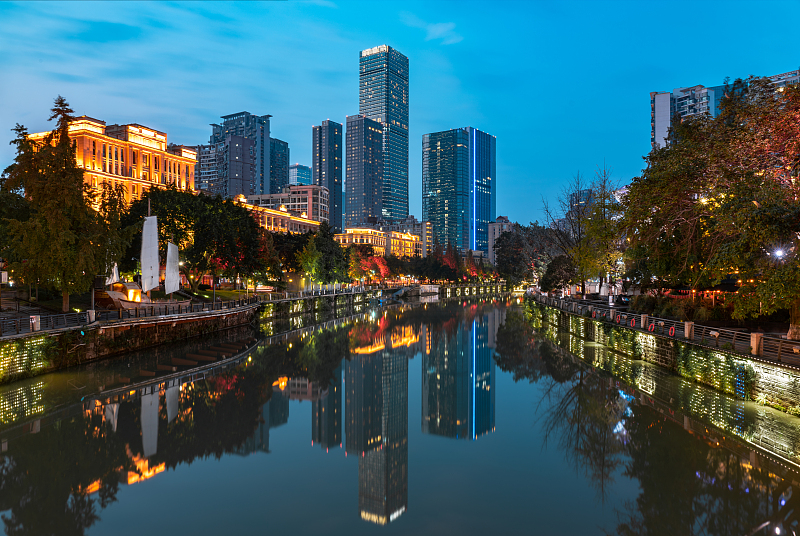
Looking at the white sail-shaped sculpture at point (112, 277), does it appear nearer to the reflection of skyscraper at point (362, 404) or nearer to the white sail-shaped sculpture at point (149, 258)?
the white sail-shaped sculpture at point (149, 258)

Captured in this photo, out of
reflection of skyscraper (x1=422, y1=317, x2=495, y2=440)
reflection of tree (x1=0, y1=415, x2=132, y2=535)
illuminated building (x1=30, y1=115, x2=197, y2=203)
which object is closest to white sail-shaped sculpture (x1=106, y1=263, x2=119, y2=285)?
reflection of tree (x1=0, y1=415, x2=132, y2=535)

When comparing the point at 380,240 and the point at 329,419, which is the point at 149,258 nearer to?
the point at 329,419

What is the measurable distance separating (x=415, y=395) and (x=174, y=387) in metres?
10.8

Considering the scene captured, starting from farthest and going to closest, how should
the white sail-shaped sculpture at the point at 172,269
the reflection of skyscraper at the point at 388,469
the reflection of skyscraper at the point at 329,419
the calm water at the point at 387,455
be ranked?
the white sail-shaped sculpture at the point at 172,269 → the reflection of skyscraper at the point at 329,419 → the reflection of skyscraper at the point at 388,469 → the calm water at the point at 387,455

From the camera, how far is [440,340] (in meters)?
41.0

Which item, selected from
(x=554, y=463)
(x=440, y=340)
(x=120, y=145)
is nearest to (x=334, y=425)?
(x=554, y=463)

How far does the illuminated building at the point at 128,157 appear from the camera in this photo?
85.7 m

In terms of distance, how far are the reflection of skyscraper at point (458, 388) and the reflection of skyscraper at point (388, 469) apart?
1094 mm

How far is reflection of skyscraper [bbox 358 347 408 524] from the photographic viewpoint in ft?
37.0

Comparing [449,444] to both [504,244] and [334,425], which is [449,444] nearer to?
[334,425]

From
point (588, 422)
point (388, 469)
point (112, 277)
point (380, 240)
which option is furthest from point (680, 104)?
point (388, 469)

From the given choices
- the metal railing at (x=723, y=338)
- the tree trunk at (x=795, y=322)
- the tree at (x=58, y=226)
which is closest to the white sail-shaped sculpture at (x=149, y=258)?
the tree at (x=58, y=226)

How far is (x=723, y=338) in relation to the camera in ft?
71.0

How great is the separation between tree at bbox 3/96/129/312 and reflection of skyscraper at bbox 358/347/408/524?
18.0 m
